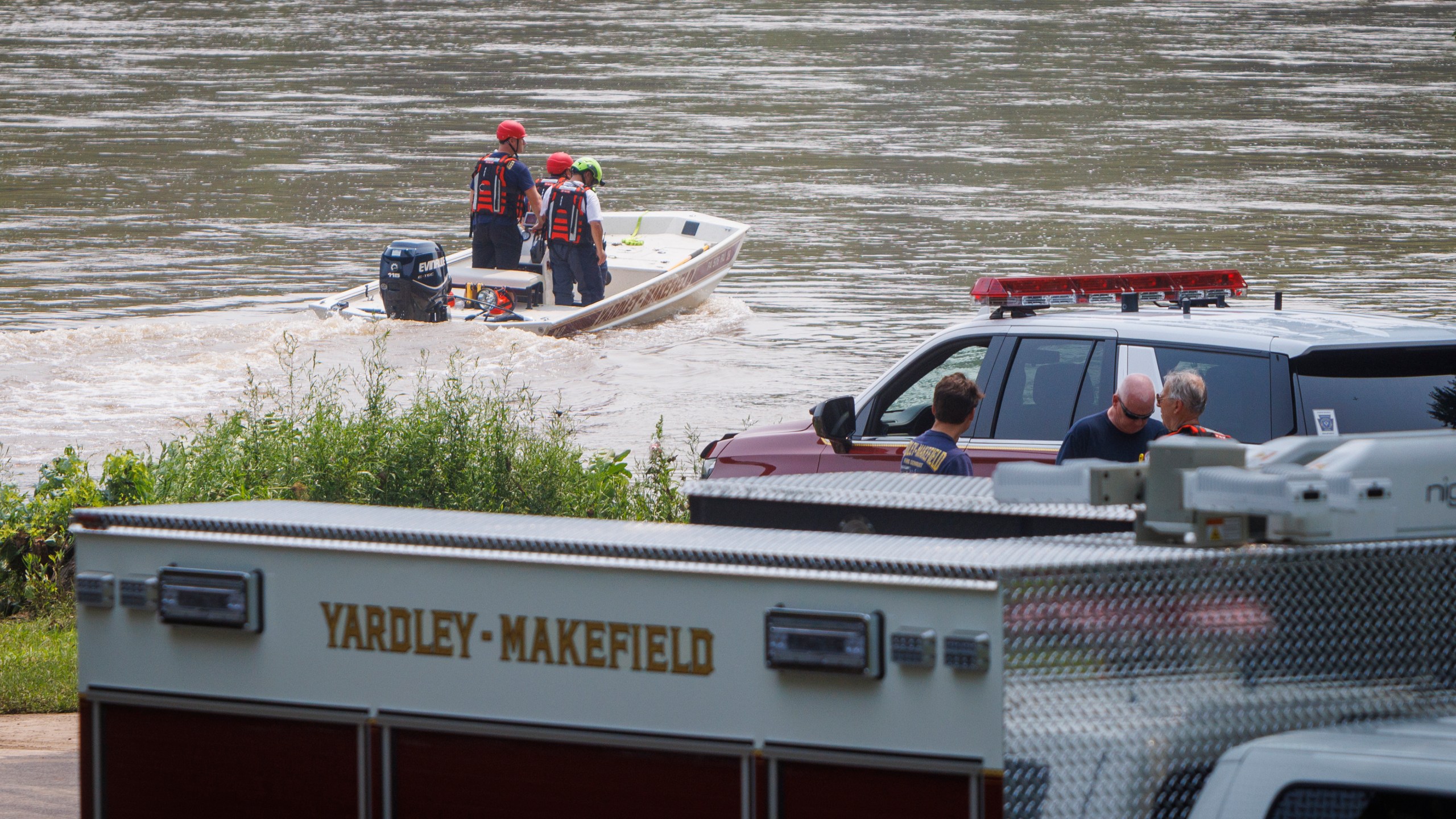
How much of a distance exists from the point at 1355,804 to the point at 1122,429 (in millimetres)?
3989

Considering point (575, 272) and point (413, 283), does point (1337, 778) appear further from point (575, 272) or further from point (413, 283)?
point (575, 272)

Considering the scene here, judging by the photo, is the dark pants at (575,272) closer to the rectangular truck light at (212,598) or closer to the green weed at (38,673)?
the green weed at (38,673)

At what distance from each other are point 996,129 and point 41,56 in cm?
3328

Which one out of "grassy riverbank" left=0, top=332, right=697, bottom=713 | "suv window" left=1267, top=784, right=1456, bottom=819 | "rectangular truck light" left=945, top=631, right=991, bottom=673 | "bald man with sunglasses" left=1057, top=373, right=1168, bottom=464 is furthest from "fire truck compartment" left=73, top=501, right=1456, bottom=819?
"grassy riverbank" left=0, top=332, right=697, bottom=713

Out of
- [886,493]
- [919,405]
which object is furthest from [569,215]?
[886,493]

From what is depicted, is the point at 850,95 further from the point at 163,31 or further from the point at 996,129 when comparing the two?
the point at 163,31

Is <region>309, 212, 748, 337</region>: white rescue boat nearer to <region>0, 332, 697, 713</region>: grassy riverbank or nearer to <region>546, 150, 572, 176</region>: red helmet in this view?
<region>546, 150, 572, 176</region>: red helmet

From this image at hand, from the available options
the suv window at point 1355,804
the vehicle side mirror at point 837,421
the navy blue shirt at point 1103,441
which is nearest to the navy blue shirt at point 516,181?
the vehicle side mirror at point 837,421

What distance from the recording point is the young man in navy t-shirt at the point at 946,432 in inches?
273

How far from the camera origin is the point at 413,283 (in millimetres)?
18359

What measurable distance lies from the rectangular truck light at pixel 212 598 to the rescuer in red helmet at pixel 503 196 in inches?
575

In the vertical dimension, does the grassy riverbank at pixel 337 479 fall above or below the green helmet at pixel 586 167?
below

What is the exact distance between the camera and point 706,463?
933 centimetres

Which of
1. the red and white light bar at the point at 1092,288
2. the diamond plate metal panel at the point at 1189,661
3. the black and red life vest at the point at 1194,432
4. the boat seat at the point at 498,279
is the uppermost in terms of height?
the boat seat at the point at 498,279
